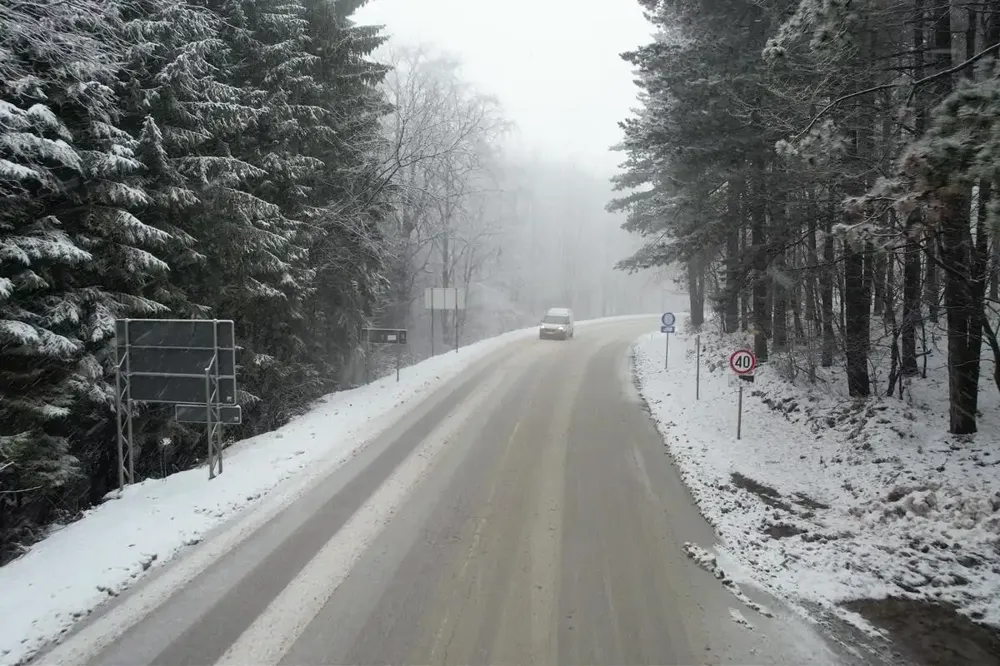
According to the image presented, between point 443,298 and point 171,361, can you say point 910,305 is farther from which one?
point 443,298

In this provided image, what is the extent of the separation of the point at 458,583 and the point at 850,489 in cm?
594

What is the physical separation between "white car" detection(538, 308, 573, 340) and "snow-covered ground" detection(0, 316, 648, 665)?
16999 mm

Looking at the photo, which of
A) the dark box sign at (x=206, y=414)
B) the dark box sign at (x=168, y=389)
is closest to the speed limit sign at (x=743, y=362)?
the dark box sign at (x=206, y=414)

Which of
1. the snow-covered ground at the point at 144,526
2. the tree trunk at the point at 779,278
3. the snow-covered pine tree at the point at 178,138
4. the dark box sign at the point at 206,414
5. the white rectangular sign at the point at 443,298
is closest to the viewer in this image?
the snow-covered ground at the point at 144,526

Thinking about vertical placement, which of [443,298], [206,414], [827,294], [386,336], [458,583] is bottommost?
[458,583]

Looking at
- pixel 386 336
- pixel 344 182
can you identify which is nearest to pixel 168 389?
pixel 386 336

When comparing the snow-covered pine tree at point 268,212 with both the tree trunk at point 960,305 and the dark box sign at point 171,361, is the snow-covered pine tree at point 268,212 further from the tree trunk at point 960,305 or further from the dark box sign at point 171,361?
the tree trunk at point 960,305

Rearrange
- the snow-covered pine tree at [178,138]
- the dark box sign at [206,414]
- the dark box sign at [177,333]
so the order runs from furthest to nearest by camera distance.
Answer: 1. the snow-covered pine tree at [178,138]
2. the dark box sign at [206,414]
3. the dark box sign at [177,333]

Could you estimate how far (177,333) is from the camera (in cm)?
788

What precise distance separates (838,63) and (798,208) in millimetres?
4154

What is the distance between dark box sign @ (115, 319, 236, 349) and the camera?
7.81m

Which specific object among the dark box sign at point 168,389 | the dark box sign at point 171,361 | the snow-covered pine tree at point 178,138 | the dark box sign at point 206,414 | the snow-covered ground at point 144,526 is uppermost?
the snow-covered pine tree at point 178,138

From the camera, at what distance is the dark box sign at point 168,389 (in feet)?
26.1

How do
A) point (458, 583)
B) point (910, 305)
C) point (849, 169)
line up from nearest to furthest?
point (458, 583) < point (910, 305) < point (849, 169)
